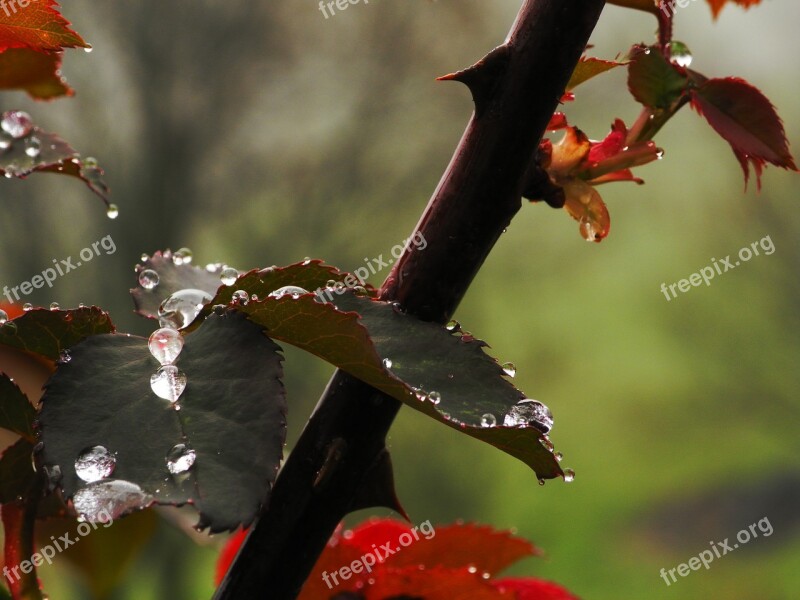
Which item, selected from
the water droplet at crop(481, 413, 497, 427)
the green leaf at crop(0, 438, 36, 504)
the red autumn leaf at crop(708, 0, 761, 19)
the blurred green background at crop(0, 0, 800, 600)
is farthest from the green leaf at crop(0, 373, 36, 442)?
the blurred green background at crop(0, 0, 800, 600)

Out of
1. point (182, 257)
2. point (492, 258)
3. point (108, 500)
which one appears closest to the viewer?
point (108, 500)

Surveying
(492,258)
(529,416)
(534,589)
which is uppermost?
(529,416)

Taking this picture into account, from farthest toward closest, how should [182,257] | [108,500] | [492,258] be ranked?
[492,258]
[182,257]
[108,500]

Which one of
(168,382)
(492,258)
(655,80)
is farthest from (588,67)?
(492,258)

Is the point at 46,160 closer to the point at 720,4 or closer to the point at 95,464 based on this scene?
the point at 95,464

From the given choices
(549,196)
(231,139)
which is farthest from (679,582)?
(549,196)

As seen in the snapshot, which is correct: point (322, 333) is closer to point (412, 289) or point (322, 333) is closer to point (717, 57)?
point (412, 289)

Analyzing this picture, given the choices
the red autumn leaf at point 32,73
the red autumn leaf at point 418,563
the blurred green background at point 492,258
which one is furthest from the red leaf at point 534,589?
the blurred green background at point 492,258
